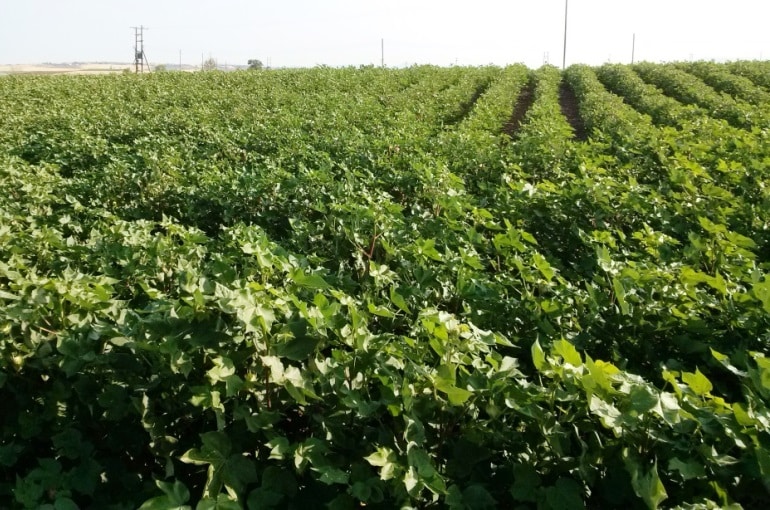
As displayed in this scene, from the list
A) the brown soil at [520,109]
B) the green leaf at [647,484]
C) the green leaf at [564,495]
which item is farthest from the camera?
the brown soil at [520,109]

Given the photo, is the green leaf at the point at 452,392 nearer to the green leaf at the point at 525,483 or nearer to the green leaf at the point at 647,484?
the green leaf at the point at 525,483

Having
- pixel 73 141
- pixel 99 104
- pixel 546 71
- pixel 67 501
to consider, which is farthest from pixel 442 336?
pixel 546 71

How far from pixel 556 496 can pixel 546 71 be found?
34.9 meters

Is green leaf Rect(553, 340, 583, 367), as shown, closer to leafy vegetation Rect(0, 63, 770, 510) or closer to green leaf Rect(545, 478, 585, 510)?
leafy vegetation Rect(0, 63, 770, 510)

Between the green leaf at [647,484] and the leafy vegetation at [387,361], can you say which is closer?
the green leaf at [647,484]

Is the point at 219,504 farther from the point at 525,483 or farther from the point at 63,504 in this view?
the point at 525,483

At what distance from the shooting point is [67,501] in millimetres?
1684

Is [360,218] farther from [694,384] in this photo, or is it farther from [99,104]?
[99,104]

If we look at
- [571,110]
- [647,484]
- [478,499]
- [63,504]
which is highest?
[571,110]

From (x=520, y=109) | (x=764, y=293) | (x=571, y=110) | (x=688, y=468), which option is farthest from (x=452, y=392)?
(x=571, y=110)

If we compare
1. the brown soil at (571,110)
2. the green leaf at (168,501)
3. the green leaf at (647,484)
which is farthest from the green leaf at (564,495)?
the brown soil at (571,110)

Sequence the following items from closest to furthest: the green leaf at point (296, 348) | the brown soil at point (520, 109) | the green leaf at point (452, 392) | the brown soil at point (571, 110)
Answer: the green leaf at point (452, 392)
the green leaf at point (296, 348)
the brown soil at point (571, 110)
the brown soil at point (520, 109)

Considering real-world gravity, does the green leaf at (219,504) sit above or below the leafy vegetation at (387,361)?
below

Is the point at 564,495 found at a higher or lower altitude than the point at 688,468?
lower
